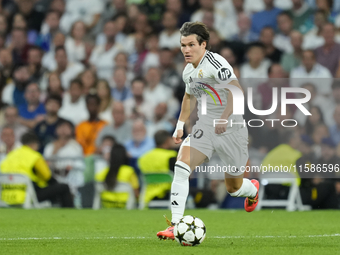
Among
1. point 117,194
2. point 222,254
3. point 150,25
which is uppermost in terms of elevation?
point 150,25

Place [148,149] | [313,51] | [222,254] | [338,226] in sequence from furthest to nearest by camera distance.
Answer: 1. [313,51]
2. [148,149]
3. [338,226]
4. [222,254]

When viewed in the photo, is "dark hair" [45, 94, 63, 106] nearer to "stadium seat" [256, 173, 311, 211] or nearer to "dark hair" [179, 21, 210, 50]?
"stadium seat" [256, 173, 311, 211]

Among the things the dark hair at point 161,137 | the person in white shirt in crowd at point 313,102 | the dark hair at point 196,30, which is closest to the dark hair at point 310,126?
the person in white shirt in crowd at point 313,102

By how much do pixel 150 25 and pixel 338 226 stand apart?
7.72 m

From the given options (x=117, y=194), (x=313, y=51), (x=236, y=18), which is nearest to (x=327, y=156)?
(x=313, y=51)

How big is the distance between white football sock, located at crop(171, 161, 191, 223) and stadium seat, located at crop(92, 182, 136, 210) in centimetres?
495

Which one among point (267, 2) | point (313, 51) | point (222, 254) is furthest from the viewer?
point (267, 2)

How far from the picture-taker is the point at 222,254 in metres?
5.37

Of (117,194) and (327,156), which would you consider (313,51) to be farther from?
(117,194)

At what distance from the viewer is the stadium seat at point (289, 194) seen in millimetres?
11016

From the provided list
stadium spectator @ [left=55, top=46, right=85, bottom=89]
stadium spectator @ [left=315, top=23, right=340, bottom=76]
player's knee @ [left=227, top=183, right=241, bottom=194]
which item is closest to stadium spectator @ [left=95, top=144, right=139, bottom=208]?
stadium spectator @ [left=55, top=46, right=85, bottom=89]

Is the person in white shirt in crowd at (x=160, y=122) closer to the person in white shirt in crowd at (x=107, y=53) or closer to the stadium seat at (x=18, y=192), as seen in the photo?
the person in white shirt in crowd at (x=107, y=53)

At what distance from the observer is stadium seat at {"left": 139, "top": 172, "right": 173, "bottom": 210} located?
11.0 metres

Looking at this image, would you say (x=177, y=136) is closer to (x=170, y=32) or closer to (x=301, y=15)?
(x=170, y=32)
